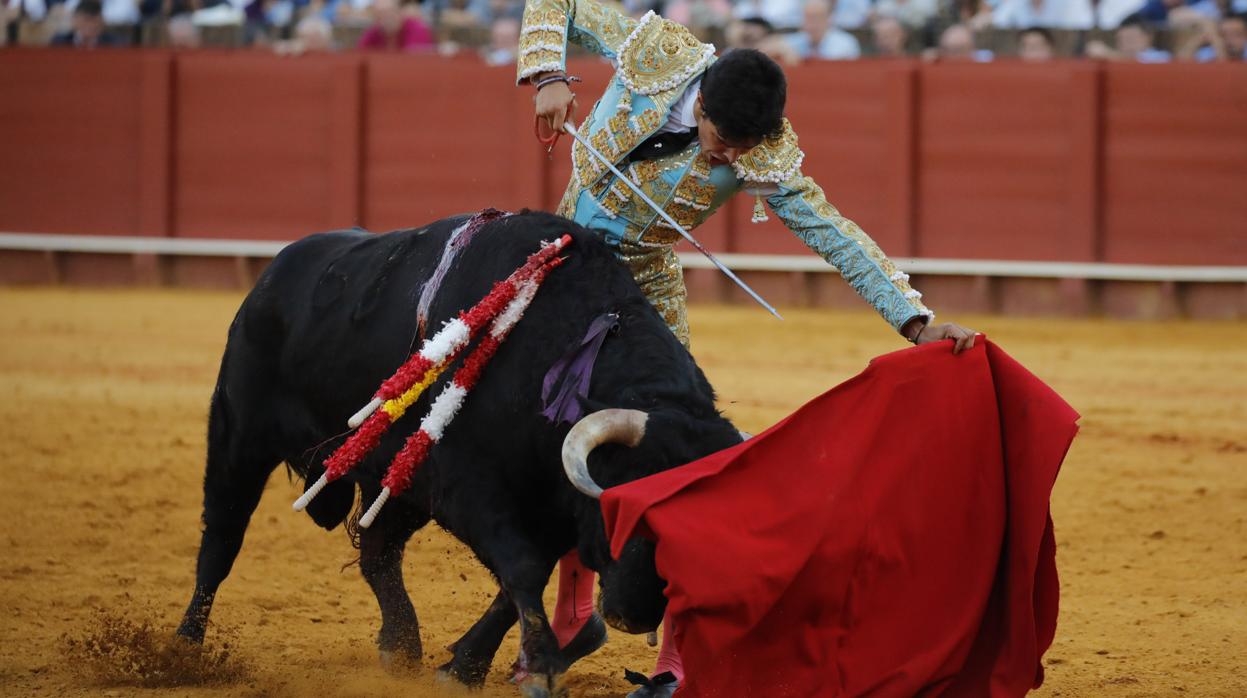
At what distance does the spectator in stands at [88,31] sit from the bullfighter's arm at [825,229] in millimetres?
8394

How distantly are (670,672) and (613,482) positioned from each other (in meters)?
0.63

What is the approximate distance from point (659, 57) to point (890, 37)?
6.35 m

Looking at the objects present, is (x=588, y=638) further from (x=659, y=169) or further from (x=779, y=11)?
(x=779, y=11)

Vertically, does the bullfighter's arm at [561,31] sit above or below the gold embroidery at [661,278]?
above

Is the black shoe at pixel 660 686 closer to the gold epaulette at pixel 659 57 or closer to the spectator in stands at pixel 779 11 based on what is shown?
the gold epaulette at pixel 659 57

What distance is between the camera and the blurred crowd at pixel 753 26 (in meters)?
8.60

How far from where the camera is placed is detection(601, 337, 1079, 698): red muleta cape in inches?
94.7

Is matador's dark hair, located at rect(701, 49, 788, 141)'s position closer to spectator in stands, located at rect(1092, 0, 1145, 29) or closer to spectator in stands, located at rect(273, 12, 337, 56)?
spectator in stands, located at rect(1092, 0, 1145, 29)

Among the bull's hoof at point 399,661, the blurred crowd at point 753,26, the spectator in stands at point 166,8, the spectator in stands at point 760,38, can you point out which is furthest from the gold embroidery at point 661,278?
the spectator in stands at point 166,8

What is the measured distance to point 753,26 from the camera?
8695 millimetres

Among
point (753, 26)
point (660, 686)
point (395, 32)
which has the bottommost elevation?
point (660, 686)

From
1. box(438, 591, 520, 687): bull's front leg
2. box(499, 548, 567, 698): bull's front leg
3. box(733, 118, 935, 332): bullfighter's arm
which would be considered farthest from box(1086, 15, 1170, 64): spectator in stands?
box(499, 548, 567, 698): bull's front leg

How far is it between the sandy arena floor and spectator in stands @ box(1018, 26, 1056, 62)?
1.67 m

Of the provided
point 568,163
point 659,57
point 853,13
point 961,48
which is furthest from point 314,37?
point 659,57
